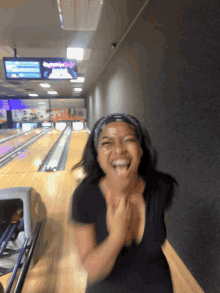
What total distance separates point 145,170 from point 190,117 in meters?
0.76

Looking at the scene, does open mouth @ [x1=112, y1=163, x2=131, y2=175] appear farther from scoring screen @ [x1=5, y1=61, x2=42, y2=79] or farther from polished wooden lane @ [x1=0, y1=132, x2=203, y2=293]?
scoring screen @ [x1=5, y1=61, x2=42, y2=79]

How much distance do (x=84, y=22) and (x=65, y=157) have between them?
11.8ft

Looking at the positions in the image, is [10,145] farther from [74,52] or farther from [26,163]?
[74,52]

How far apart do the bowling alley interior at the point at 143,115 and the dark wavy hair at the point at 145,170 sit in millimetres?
71

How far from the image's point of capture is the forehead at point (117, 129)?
0.69 m

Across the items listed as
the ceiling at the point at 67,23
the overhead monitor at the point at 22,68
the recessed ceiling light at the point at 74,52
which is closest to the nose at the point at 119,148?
the ceiling at the point at 67,23

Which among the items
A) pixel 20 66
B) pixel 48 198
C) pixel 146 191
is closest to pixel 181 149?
pixel 146 191

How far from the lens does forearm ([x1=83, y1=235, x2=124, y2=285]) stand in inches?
23.7

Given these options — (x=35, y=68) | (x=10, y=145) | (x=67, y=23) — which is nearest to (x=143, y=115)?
(x=67, y=23)

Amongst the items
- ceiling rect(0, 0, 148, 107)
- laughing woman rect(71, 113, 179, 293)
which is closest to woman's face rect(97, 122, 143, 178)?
laughing woman rect(71, 113, 179, 293)

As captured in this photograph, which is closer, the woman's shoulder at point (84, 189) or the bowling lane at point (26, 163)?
the woman's shoulder at point (84, 189)

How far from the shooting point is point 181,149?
1.57m

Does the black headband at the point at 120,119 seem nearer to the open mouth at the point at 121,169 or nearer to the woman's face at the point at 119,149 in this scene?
the woman's face at the point at 119,149

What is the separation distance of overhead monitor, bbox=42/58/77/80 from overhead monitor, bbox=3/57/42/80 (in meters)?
0.11
